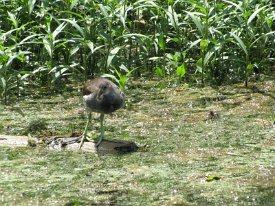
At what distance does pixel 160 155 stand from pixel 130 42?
3.39 m

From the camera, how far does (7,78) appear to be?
796 centimetres

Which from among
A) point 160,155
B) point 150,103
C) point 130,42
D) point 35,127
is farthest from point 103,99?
point 130,42

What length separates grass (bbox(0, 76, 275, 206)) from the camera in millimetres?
5070

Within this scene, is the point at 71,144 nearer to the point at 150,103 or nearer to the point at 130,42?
the point at 150,103

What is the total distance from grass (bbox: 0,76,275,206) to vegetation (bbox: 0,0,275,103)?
33cm

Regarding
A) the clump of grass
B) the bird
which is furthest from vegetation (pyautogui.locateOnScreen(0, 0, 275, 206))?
the bird

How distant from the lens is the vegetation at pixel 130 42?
804cm

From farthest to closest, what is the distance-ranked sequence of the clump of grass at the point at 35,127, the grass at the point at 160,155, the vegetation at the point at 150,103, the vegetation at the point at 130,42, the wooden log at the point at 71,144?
1. the vegetation at the point at 130,42
2. the clump of grass at the point at 35,127
3. the wooden log at the point at 71,144
4. the vegetation at the point at 150,103
5. the grass at the point at 160,155

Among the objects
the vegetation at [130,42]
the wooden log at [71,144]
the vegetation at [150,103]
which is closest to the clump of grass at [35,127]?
the vegetation at [150,103]

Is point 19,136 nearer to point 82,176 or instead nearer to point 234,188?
point 82,176

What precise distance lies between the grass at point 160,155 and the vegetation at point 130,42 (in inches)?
12.9

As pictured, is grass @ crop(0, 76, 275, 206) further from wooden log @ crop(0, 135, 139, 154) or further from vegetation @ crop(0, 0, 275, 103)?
vegetation @ crop(0, 0, 275, 103)

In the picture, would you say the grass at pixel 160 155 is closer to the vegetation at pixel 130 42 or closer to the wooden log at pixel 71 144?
the wooden log at pixel 71 144

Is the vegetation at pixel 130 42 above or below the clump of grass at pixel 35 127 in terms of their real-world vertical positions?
above
